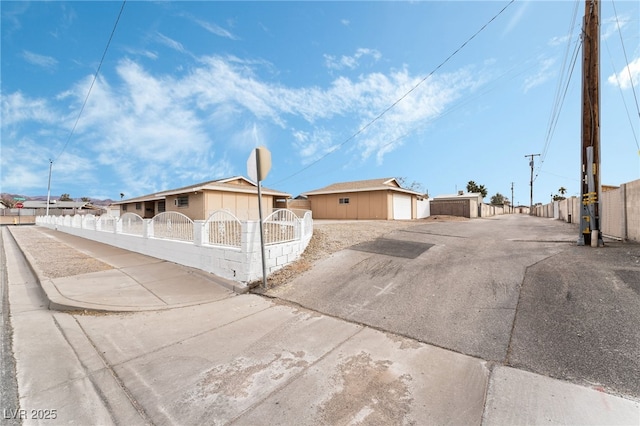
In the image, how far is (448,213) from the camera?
3119 centimetres

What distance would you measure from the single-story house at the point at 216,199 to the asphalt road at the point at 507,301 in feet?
45.4

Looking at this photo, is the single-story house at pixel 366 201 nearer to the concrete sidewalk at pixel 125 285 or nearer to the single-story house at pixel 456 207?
the single-story house at pixel 456 207

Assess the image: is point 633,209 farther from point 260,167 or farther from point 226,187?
point 226,187

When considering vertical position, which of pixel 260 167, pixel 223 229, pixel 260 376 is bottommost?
pixel 260 376

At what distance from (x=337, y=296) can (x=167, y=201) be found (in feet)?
72.3

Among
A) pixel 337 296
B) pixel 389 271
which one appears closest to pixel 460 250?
pixel 389 271

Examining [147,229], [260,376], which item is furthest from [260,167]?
[147,229]

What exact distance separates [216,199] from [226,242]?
542 inches

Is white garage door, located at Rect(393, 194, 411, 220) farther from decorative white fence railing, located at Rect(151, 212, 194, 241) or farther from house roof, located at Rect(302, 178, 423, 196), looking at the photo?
decorative white fence railing, located at Rect(151, 212, 194, 241)

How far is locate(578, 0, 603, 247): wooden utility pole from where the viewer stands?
766cm

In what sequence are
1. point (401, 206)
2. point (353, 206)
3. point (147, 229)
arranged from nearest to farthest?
point (147, 229) → point (353, 206) → point (401, 206)

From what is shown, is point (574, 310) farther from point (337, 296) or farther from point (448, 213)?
point (448, 213)

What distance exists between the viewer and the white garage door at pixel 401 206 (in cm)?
2305

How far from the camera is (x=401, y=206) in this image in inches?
956
